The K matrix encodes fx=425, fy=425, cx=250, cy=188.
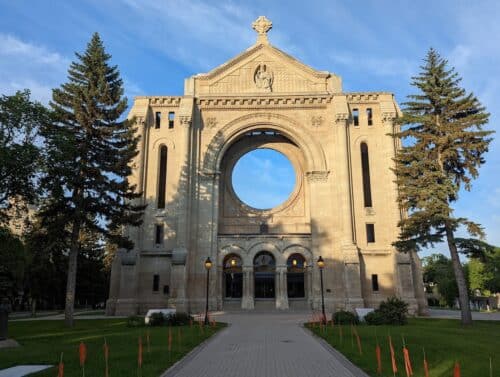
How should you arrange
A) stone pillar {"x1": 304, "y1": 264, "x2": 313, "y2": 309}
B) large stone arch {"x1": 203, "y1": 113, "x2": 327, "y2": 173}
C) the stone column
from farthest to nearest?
large stone arch {"x1": 203, "y1": 113, "x2": 327, "y2": 173} → stone pillar {"x1": 304, "y1": 264, "x2": 313, "y2": 309} → the stone column

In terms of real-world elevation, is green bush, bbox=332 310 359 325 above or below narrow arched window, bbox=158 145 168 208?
below

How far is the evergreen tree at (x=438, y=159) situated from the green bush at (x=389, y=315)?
3.60 meters

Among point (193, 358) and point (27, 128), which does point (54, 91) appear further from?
point (193, 358)

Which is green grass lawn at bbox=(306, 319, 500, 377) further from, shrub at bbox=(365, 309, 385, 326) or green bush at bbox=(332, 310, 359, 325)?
shrub at bbox=(365, 309, 385, 326)

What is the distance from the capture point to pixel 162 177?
38156 mm

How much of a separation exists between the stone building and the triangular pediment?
10cm

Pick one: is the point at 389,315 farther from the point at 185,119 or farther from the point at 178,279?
the point at 185,119

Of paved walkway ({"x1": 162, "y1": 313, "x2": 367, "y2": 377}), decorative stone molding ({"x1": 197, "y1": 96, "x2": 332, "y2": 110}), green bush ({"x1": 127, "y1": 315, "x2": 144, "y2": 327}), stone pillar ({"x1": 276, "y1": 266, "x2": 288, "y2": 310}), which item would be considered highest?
decorative stone molding ({"x1": 197, "y1": 96, "x2": 332, "y2": 110})

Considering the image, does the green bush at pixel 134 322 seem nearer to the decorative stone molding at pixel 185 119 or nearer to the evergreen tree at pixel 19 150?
the evergreen tree at pixel 19 150

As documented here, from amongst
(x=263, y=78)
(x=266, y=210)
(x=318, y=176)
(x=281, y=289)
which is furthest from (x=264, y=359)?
(x=263, y=78)

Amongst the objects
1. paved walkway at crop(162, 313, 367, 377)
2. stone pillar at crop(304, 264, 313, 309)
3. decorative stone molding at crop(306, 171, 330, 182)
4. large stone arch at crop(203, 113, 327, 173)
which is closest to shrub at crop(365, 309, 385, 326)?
paved walkway at crop(162, 313, 367, 377)

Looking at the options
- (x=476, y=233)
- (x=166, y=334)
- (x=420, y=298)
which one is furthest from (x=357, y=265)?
(x=166, y=334)

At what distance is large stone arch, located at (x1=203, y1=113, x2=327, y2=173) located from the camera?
125 feet

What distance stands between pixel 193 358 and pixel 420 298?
26659 millimetres
